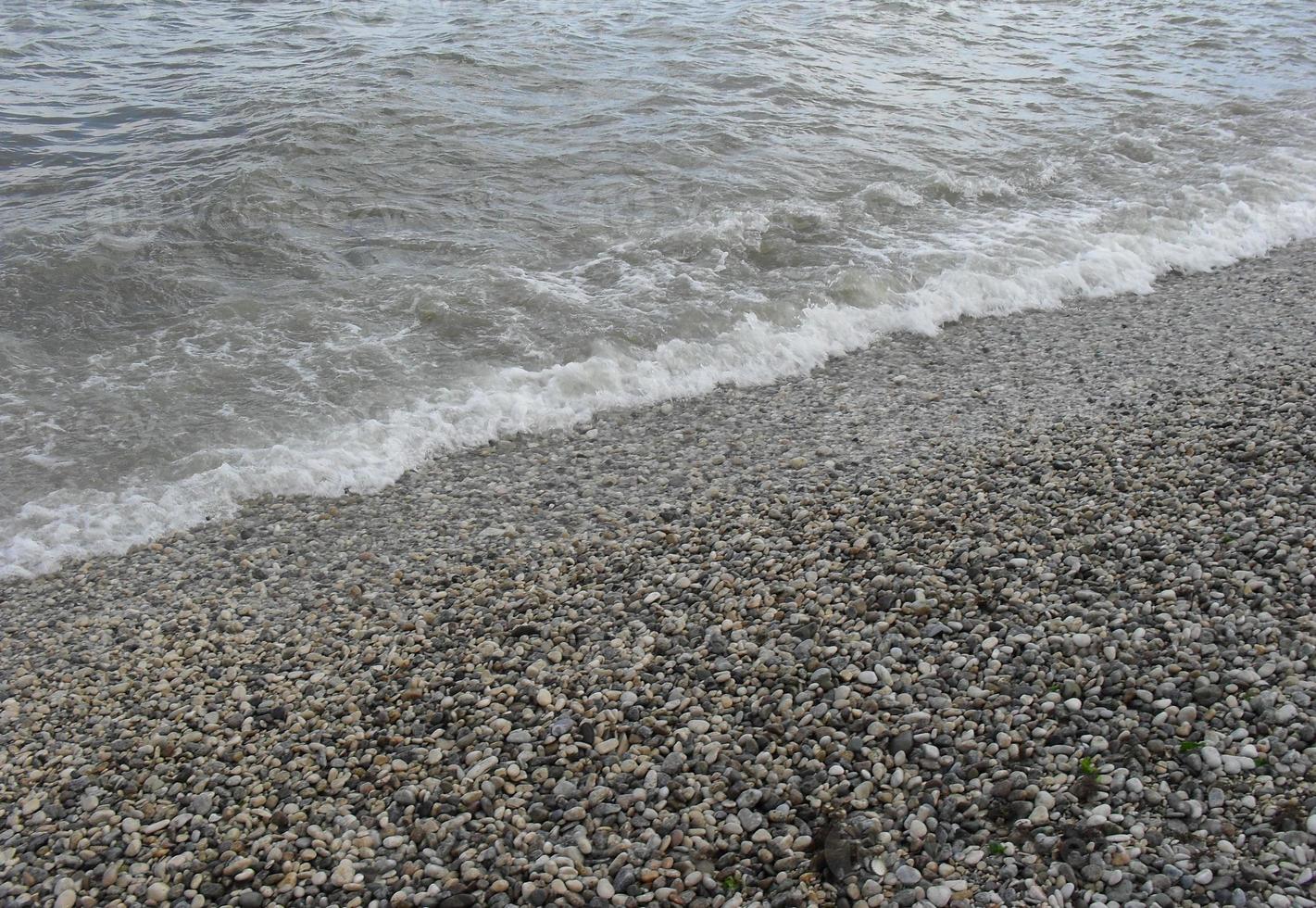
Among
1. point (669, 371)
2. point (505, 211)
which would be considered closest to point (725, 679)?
point (669, 371)

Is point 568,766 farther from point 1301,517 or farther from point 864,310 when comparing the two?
point 864,310

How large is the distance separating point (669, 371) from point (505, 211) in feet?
16.3

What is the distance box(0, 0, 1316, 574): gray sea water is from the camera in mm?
9656

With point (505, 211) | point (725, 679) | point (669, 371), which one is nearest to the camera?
point (725, 679)

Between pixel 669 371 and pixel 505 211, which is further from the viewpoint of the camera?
pixel 505 211

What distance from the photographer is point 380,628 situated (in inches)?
258

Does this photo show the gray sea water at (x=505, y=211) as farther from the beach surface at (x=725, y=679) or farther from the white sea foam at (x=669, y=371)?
the beach surface at (x=725, y=679)

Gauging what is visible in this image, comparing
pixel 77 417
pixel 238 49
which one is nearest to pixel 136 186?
pixel 77 417

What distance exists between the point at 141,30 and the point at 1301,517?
946 inches

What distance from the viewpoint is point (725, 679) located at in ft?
18.6

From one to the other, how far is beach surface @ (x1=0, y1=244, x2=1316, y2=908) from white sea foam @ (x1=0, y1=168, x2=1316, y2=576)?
0.43m

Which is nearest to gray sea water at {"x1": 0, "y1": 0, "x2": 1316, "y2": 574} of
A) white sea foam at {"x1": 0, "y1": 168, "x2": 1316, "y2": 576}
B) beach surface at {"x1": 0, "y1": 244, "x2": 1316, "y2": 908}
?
white sea foam at {"x1": 0, "y1": 168, "x2": 1316, "y2": 576}

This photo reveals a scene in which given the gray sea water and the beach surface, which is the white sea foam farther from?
the beach surface

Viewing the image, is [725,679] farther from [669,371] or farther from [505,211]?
[505,211]
